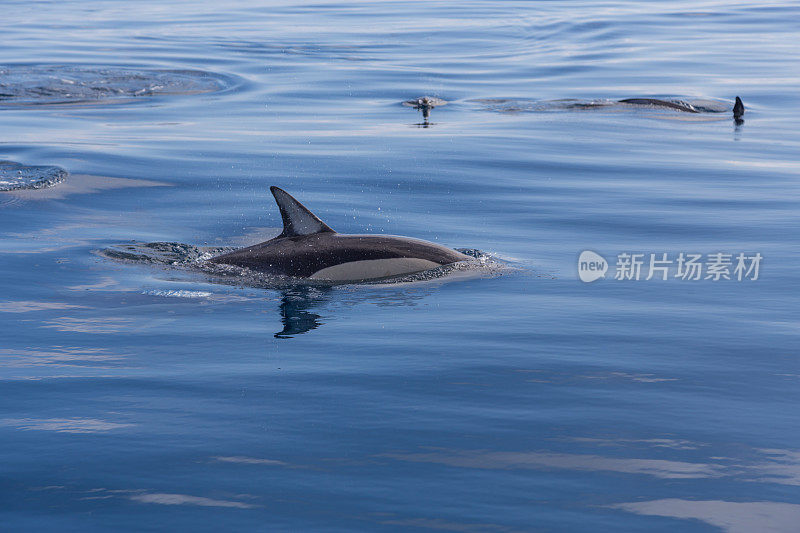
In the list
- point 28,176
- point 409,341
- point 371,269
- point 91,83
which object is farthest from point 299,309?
point 91,83

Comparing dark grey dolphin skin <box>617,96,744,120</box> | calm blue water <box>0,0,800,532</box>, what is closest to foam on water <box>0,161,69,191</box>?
calm blue water <box>0,0,800,532</box>

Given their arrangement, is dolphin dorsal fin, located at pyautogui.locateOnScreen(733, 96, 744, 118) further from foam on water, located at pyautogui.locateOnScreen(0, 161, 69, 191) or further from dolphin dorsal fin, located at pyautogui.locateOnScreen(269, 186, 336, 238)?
dolphin dorsal fin, located at pyautogui.locateOnScreen(269, 186, 336, 238)

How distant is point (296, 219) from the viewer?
11.1 meters

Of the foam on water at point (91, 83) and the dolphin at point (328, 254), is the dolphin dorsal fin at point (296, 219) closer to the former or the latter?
the dolphin at point (328, 254)

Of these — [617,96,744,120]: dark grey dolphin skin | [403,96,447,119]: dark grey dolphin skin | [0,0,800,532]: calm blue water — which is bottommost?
[0,0,800,532]: calm blue water

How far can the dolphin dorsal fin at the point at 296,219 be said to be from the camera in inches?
425

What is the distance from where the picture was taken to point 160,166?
723 inches

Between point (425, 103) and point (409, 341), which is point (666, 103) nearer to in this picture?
point (425, 103)

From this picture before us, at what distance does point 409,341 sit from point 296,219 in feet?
8.33

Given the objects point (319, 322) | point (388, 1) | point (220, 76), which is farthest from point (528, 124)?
point (388, 1)

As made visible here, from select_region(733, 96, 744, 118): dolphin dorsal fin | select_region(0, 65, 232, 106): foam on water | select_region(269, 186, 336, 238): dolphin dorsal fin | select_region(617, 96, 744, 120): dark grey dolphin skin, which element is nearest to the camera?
select_region(269, 186, 336, 238): dolphin dorsal fin

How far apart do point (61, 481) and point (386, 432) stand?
2.03 meters

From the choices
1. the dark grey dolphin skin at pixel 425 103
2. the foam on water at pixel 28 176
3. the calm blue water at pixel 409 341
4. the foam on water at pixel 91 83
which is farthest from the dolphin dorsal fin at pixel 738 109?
the foam on water at pixel 28 176

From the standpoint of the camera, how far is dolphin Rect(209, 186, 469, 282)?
1105 centimetres
